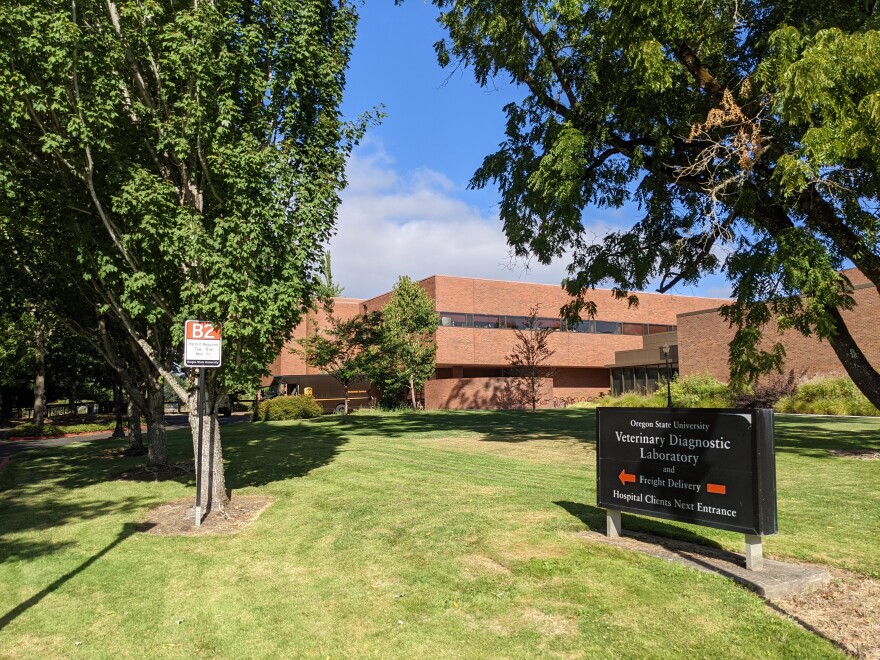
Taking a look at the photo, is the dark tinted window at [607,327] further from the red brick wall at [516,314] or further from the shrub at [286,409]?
the shrub at [286,409]

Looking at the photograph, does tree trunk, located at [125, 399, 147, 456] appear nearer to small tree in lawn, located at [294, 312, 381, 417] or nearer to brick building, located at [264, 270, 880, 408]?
small tree in lawn, located at [294, 312, 381, 417]

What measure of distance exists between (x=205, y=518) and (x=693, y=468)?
21.1 ft

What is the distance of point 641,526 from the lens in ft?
23.8

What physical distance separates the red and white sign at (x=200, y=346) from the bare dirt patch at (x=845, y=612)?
21.8ft

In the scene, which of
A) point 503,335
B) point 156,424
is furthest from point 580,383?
point 156,424

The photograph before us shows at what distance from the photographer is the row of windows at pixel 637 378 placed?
4475 cm

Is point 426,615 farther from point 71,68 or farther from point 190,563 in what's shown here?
point 71,68

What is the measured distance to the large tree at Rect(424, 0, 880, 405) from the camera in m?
9.46

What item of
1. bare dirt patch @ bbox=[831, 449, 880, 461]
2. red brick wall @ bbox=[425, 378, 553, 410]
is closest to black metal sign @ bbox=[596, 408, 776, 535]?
bare dirt patch @ bbox=[831, 449, 880, 461]

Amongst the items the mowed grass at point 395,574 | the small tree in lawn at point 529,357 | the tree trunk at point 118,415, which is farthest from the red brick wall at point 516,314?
the mowed grass at point 395,574

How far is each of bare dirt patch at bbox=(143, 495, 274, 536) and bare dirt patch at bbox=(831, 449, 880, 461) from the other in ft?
41.1

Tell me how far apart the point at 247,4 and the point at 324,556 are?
26.9 ft

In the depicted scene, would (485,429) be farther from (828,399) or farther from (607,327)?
(607,327)

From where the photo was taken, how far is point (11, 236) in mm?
11836
